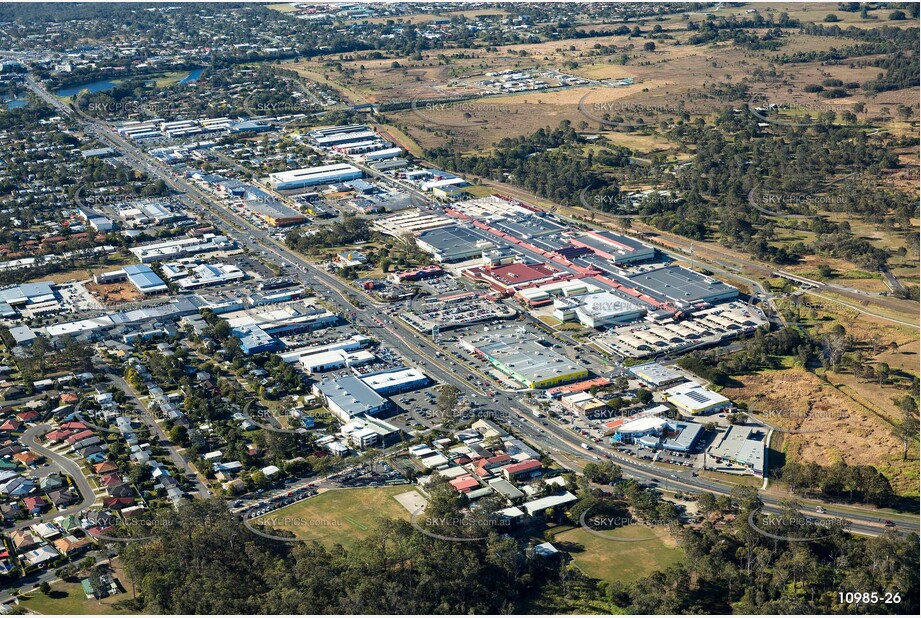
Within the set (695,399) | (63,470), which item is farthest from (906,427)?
(63,470)

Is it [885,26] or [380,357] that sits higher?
[885,26]

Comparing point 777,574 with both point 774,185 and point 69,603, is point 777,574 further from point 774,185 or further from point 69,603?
point 774,185

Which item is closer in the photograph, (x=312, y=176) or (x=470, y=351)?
(x=470, y=351)

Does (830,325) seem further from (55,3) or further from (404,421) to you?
(55,3)

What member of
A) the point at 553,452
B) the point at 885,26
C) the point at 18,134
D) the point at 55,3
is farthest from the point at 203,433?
the point at 55,3

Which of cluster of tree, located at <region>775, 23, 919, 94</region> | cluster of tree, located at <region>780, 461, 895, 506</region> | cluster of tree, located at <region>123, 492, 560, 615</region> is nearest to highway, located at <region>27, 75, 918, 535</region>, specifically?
cluster of tree, located at <region>780, 461, 895, 506</region>

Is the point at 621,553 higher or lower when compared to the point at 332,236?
lower
